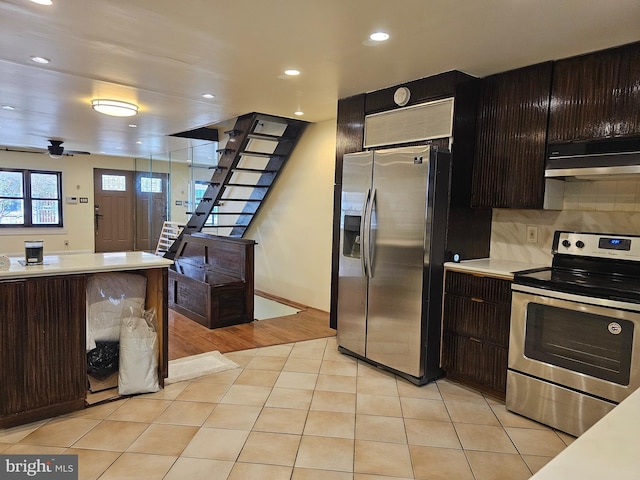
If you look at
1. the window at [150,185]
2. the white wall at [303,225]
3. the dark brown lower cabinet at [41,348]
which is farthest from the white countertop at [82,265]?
the window at [150,185]

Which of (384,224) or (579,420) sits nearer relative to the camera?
(579,420)

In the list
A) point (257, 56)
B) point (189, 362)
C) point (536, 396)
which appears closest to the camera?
point (536, 396)

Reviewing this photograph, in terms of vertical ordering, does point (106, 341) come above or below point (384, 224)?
below

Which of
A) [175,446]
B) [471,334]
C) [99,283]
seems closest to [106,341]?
[99,283]

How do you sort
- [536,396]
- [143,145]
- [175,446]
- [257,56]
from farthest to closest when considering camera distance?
[143,145]
[257,56]
[536,396]
[175,446]

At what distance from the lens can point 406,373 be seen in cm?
310

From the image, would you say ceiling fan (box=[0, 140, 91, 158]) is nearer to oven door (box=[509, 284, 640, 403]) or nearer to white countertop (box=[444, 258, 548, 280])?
white countertop (box=[444, 258, 548, 280])

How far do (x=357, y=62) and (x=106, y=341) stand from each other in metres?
2.59

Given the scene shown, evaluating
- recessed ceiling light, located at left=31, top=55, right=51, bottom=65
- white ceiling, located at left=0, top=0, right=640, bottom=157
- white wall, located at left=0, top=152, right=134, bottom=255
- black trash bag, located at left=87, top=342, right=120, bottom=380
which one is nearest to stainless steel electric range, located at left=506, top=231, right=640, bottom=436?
white ceiling, located at left=0, top=0, right=640, bottom=157

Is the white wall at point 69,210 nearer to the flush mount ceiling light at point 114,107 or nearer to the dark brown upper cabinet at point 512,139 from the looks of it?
the flush mount ceiling light at point 114,107

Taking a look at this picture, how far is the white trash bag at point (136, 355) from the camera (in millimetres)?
2707

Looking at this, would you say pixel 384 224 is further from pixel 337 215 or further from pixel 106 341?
pixel 106 341

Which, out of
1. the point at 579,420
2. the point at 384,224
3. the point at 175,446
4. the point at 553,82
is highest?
the point at 553,82

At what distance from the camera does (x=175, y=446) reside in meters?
2.21
